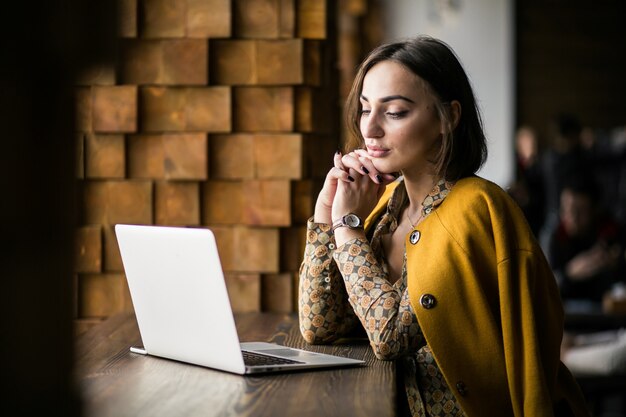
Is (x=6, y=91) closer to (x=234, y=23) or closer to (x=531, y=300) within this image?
(x=531, y=300)

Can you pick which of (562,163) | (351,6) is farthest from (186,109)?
(562,163)

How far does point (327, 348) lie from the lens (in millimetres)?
2162

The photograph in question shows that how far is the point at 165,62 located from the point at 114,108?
0.69ft

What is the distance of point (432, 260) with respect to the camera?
1967mm

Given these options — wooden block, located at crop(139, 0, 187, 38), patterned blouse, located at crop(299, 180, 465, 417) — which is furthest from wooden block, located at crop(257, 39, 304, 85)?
patterned blouse, located at crop(299, 180, 465, 417)

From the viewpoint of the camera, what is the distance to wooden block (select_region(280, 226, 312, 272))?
3.12 metres

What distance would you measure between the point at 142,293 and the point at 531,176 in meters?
8.18

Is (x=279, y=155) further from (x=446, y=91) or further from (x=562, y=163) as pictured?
(x=562, y=163)

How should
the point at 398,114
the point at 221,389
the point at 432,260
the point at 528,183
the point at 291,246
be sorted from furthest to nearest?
the point at 528,183 < the point at 291,246 < the point at 398,114 < the point at 432,260 < the point at 221,389

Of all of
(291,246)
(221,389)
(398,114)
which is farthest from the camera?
(291,246)

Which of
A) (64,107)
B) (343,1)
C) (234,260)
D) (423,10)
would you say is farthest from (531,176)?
(64,107)

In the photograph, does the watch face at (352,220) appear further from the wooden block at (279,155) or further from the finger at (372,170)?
the wooden block at (279,155)

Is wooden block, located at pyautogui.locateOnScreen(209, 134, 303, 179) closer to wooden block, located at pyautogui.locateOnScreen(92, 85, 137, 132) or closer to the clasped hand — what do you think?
wooden block, located at pyautogui.locateOnScreen(92, 85, 137, 132)

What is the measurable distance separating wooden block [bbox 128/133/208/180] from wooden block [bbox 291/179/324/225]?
0.28 metres
